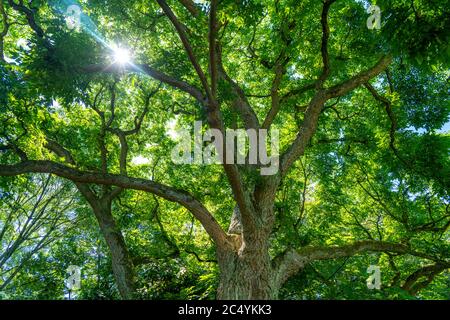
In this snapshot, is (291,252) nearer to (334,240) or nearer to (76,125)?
(334,240)

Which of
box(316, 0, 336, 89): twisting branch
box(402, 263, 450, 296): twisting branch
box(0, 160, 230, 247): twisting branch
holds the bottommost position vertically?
box(402, 263, 450, 296): twisting branch

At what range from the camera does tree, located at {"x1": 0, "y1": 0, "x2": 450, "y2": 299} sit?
521cm

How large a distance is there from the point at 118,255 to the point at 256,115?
5.20 meters

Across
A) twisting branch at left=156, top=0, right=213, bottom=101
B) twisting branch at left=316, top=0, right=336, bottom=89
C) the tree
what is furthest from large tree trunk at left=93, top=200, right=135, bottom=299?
twisting branch at left=316, top=0, right=336, bottom=89

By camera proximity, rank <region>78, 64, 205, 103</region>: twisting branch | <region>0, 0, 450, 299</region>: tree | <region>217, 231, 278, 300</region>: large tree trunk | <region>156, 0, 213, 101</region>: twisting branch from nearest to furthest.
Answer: <region>156, 0, 213, 101</region>: twisting branch < <region>0, 0, 450, 299</region>: tree < <region>78, 64, 205, 103</region>: twisting branch < <region>217, 231, 278, 300</region>: large tree trunk

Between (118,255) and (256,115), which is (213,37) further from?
(118,255)

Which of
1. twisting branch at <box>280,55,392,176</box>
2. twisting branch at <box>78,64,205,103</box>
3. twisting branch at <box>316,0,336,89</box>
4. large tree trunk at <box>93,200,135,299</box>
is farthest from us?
large tree trunk at <box>93,200,135,299</box>

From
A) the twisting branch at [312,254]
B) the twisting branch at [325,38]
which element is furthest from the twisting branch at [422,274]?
the twisting branch at [325,38]

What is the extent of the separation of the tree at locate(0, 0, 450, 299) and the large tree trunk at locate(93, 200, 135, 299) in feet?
0.10

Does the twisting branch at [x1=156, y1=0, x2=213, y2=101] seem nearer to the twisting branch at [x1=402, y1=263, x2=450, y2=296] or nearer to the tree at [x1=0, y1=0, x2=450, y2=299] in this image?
the tree at [x1=0, y1=0, x2=450, y2=299]

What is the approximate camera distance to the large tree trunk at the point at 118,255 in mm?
8195

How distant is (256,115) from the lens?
9.21m

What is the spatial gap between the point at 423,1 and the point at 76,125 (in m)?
9.88

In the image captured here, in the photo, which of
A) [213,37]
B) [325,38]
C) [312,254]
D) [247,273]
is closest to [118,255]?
[247,273]
